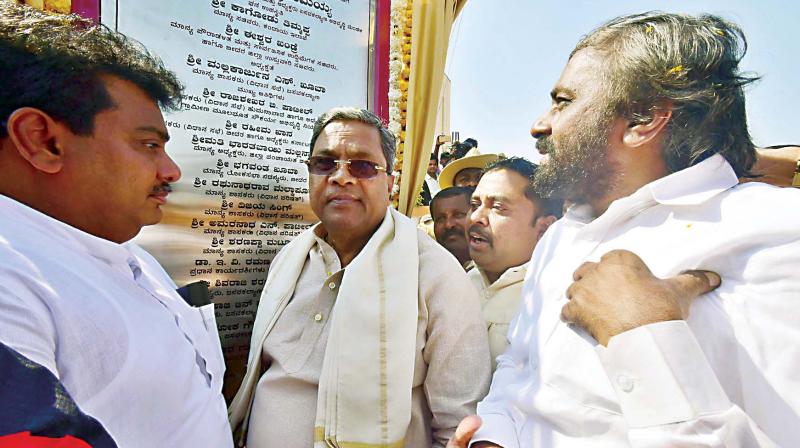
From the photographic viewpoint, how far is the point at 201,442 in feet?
4.72

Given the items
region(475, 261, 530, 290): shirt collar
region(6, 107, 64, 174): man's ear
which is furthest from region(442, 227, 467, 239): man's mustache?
region(6, 107, 64, 174): man's ear

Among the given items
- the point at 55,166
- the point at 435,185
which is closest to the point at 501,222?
the point at 55,166

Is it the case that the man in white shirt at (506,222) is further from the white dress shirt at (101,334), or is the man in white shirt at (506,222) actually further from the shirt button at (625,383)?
the white dress shirt at (101,334)

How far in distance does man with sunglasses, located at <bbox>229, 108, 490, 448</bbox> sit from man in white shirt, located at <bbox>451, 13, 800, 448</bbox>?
24cm

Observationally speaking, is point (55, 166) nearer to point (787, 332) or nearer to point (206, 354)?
point (206, 354)

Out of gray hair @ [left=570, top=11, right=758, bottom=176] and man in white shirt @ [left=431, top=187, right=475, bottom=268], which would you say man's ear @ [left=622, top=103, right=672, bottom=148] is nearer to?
gray hair @ [left=570, top=11, right=758, bottom=176]

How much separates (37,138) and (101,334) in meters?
0.62

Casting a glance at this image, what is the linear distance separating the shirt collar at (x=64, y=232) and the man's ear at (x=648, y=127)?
166 centimetres

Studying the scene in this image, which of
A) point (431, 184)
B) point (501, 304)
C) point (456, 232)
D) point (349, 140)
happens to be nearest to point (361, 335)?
point (501, 304)

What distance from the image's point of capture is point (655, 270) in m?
1.32

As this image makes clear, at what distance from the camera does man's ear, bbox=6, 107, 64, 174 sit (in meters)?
1.28

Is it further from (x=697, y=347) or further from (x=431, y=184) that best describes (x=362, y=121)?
(x=431, y=184)

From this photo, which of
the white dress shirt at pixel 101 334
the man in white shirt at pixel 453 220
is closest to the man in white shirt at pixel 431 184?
the man in white shirt at pixel 453 220

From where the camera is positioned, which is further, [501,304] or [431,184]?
[431,184]
